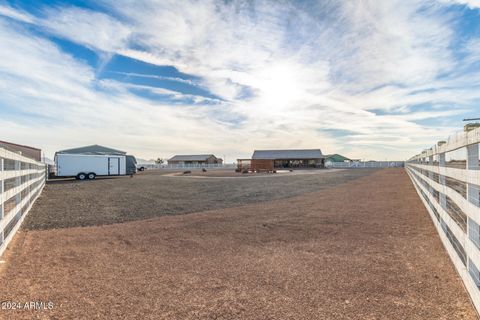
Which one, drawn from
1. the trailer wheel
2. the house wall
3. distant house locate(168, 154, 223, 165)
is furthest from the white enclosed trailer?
distant house locate(168, 154, 223, 165)

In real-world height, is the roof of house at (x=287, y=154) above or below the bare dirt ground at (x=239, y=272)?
above

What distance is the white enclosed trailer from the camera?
92.7ft

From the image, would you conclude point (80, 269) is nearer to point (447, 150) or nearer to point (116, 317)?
point (116, 317)

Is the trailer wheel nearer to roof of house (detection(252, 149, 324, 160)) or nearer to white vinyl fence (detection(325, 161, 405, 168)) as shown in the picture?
roof of house (detection(252, 149, 324, 160))

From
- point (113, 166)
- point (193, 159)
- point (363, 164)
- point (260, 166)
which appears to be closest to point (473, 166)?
point (113, 166)

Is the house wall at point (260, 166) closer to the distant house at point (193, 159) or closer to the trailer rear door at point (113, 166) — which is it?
the trailer rear door at point (113, 166)

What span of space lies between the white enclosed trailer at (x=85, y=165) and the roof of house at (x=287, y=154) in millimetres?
46732

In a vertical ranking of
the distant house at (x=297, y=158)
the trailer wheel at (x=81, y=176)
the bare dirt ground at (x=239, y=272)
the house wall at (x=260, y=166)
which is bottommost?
the bare dirt ground at (x=239, y=272)

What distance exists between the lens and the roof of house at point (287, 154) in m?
72.3

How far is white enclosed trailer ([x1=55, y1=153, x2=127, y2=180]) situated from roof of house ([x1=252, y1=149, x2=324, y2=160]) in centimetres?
4673

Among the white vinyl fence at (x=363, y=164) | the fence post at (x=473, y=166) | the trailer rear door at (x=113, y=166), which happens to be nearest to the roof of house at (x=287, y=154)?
the white vinyl fence at (x=363, y=164)

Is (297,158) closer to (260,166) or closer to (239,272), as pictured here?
(260,166)

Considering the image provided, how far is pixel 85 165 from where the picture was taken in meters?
29.3

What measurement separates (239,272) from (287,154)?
237ft
